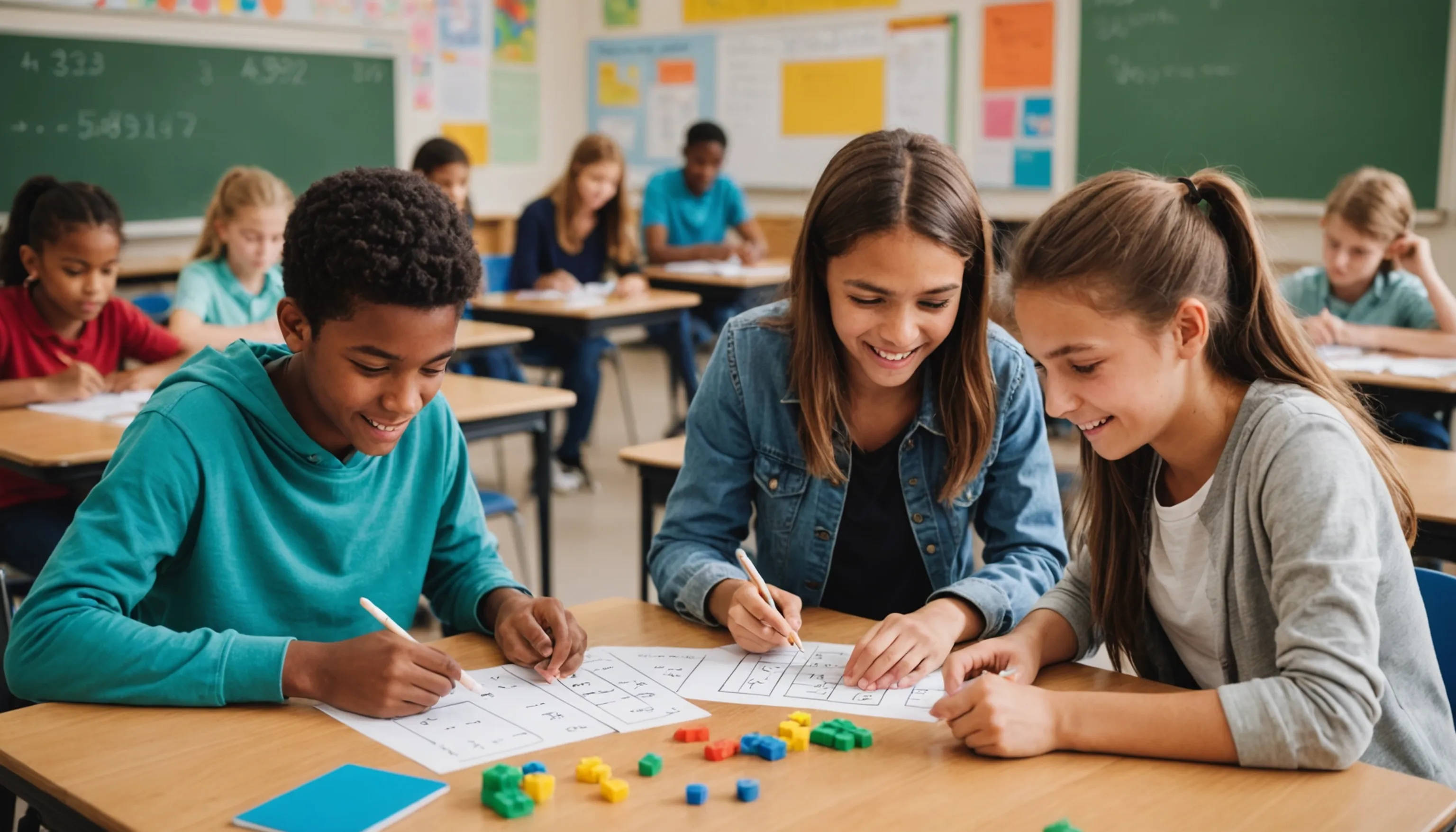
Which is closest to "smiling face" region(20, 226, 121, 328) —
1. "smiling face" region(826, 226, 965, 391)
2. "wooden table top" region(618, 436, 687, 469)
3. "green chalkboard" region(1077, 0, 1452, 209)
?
"wooden table top" region(618, 436, 687, 469)

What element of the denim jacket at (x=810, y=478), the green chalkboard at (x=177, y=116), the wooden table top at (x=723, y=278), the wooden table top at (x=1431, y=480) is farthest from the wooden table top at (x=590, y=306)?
the denim jacket at (x=810, y=478)

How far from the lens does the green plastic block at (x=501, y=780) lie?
999 millimetres

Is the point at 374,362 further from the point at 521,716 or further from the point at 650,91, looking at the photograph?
the point at 650,91

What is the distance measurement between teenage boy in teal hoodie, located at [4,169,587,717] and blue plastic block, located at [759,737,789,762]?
28 centimetres

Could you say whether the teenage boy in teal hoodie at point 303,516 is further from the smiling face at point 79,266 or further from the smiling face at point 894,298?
the smiling face at point 79,266

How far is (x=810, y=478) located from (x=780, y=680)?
0.42m

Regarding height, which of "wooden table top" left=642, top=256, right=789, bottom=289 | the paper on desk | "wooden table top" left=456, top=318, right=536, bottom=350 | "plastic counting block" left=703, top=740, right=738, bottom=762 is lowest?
"plastic counting block" left=703, top=740, right=738, bottom=762

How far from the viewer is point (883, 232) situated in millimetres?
1488

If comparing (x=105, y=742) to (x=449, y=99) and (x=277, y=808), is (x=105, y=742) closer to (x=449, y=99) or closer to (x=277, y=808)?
(x=277, y=808)

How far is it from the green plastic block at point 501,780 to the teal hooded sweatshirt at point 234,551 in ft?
0.93

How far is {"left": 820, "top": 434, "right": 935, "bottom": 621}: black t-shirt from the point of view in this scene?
5.54 feet

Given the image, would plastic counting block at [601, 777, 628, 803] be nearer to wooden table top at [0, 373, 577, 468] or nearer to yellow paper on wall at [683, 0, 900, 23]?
wooden table top at [0, 373, 577, 468]

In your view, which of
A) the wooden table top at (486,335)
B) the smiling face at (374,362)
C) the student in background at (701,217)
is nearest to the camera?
the smiling face at (374,362)

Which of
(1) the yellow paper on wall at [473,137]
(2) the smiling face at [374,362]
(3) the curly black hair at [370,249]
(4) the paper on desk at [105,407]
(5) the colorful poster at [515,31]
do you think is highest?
(5) the colorful poster at [515,31]
